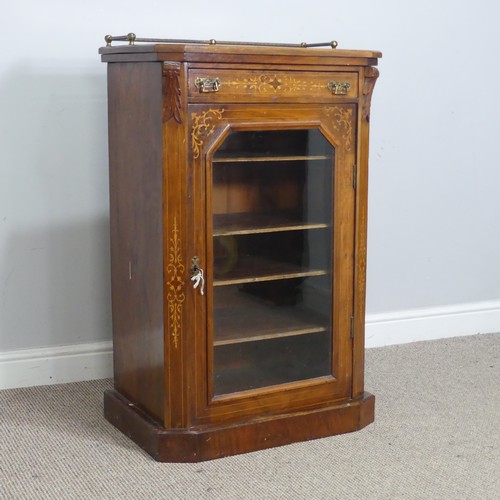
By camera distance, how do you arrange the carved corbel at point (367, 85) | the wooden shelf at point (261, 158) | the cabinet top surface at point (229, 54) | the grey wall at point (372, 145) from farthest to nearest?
the grey wall at point (372, 145), the carved corbel at point (367, 85), the wooden shelf at point (261, 158), the cabinet top surface at point (229, 54)

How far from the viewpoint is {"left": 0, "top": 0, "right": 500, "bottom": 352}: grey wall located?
246 centimetres

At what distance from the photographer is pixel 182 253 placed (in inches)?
80.0

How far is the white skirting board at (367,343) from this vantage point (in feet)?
8.32

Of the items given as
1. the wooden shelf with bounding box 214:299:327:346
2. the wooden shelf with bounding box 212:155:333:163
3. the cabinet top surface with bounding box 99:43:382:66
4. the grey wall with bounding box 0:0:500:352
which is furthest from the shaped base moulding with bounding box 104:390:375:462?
the cabinet top surface with bounding box 99:43:382:66

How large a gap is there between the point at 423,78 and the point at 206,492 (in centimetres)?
153

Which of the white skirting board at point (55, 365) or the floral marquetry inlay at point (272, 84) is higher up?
the floral marquetry inlay at point (272, 84)

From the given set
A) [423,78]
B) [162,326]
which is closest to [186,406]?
[162,326]

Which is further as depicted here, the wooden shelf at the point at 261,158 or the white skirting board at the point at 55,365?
the white skirting board at the point at 55,365

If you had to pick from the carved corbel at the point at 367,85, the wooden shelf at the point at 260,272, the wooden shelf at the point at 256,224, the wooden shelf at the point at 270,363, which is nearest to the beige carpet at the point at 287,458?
the wooden shelf at the point at 270,363

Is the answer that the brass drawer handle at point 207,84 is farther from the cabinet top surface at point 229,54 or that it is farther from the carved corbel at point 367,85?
the carved corbel at point 367,85

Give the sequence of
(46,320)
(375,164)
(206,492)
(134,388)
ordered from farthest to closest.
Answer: (375,164) < (46,320) < (134,388) < (206,492)

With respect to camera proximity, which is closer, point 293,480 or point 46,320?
point 293,480

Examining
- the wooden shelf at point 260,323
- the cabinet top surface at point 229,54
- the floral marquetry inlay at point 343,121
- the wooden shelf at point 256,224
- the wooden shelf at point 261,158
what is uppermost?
the cabinet top surface at point 229,54

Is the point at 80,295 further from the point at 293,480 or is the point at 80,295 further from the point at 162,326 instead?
the point at 293,480
